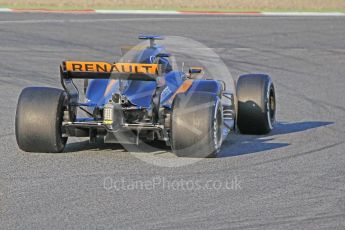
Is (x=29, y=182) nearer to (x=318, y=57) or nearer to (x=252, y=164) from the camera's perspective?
(x=252, y=164)

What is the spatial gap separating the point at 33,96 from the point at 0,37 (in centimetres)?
1201

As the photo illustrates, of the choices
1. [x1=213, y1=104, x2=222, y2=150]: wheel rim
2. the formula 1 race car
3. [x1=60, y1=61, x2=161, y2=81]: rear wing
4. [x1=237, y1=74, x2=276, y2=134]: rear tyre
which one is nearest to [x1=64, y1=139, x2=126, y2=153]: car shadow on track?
the formula 1 race car

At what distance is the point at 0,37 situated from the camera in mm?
21797

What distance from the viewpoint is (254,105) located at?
11.7 metres

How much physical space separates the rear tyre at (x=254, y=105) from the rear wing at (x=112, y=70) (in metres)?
2.12

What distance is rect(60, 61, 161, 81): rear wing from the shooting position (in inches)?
385

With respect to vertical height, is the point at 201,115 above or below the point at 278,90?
above

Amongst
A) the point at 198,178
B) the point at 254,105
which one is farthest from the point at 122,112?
the point at 254,105

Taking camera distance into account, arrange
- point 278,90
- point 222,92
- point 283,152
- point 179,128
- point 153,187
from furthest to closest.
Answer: point 278,90, point 222,92, point 283,152, point 179,128, point 153,187

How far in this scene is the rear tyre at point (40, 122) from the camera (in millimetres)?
10023

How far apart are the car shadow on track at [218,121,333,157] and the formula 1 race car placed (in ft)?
1.36

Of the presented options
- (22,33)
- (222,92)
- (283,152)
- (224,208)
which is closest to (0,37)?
(22,33)

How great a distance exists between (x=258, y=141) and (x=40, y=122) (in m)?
2.84

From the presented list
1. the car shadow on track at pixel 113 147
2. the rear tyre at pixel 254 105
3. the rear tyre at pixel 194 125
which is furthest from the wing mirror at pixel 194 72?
the rear tyre at pixel 194 125
